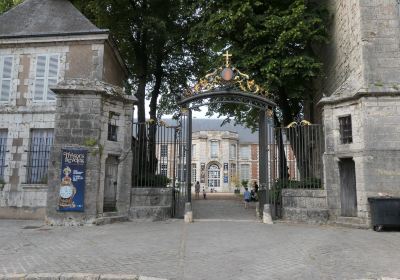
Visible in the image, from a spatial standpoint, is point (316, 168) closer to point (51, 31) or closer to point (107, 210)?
point (107, 210)

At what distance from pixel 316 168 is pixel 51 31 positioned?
11.1 m

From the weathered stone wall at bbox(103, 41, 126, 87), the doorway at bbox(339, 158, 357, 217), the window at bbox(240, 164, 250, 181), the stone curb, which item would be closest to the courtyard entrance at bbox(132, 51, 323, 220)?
the doorway at bbox(339, 158, 357, 217)

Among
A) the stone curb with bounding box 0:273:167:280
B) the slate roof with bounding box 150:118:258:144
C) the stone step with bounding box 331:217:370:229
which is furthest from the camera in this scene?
the slate roof with bounding box 150:118:258:144

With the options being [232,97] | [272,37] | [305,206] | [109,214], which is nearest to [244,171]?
[272,37]

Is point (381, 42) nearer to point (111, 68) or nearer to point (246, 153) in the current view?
point (111, 68)

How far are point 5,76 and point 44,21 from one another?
2690mm

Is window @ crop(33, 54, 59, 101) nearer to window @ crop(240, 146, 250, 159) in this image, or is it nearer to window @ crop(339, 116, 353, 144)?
window @ crop(339, 116, 353, 144)

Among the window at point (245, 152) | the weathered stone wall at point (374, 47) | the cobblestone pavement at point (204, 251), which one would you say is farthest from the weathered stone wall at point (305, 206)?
the window at point (245, 152)

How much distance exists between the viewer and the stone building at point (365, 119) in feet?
32.0

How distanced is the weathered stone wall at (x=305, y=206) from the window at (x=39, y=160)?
26.5 feet

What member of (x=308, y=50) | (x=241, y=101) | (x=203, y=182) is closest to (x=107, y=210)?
(x=241, y=101)

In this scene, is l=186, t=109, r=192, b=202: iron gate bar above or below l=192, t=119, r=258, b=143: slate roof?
below

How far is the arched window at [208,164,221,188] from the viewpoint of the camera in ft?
150

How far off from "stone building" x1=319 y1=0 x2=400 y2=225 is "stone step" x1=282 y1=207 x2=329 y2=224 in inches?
10.0
